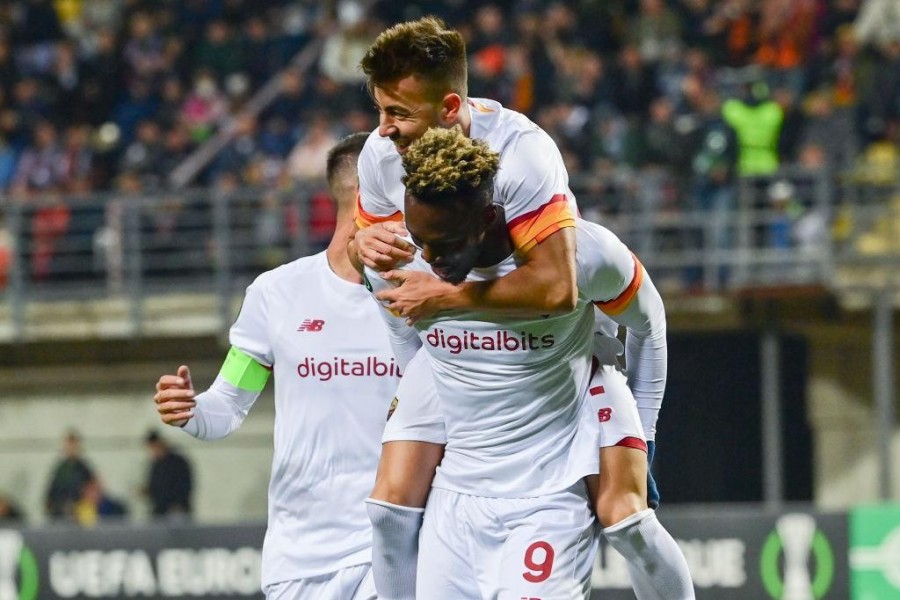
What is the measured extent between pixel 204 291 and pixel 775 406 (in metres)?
4.88

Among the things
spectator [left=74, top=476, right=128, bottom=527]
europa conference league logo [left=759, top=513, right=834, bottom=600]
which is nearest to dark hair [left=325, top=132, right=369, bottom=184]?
europa conference league logo [left=759, top=513, right=834, bottom=600]

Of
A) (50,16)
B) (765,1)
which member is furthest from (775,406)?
(50,16)

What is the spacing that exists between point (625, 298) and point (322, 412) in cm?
113

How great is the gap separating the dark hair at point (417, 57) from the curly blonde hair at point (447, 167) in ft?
0.68

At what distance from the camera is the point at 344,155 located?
5.43 m

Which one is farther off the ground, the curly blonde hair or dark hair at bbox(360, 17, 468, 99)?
dark hair at bbox(360, 17, 468, 99)

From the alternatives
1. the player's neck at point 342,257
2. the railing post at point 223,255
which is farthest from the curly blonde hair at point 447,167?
the railing post at point 223,255

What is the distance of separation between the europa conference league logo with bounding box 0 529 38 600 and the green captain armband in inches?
197

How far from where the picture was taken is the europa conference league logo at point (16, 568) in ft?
32.6

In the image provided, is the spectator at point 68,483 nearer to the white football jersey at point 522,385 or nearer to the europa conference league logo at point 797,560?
the europa conference league logo at point 797,560

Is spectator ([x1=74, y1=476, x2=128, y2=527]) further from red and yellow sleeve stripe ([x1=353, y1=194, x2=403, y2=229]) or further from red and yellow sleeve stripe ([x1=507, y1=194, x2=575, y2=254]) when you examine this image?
red and yellow sleeve stripe ([x1=507, y1=194, x2=575, y2=254])

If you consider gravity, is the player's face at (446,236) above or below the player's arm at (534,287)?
above

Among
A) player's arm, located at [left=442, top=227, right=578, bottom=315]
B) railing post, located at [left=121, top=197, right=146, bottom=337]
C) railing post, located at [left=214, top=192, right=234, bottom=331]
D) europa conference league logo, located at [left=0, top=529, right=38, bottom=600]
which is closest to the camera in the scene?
player's arm, located at [left=442, top=227, right=578, bottom=315]

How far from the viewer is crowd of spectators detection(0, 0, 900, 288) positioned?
13.5m
